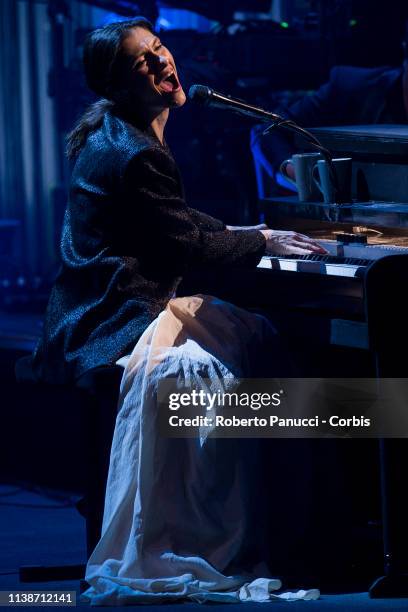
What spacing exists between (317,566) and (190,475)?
428 mm

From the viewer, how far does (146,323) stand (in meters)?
3.16

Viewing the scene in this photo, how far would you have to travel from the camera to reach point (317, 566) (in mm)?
3256

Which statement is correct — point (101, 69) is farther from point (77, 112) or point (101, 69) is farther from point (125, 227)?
point (77, 112)

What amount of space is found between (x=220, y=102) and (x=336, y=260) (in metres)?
0.50

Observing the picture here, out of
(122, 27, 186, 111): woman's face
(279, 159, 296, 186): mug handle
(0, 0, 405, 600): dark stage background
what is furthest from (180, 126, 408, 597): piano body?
(0, 0, 405, 600): dark stage background

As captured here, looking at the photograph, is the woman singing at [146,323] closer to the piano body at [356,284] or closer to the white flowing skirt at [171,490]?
the white flowing skirt at [171,490]

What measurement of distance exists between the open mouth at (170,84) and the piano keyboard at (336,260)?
0.49m

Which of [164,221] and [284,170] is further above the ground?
[284,170]

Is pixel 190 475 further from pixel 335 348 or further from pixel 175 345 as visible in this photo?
pixel 335 348

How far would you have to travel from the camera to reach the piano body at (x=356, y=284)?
9.84 feet

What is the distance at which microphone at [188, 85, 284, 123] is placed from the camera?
3197 mm

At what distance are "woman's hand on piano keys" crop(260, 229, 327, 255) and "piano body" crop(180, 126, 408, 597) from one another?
0.02 metres

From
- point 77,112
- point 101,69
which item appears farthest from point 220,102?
point 77,112

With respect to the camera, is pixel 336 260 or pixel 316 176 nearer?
pixel 336 260
